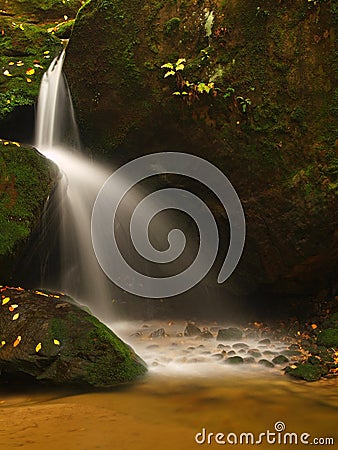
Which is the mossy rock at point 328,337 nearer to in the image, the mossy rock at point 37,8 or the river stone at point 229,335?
the river stone at point 229,335

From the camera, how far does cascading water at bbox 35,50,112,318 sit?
26.7ft

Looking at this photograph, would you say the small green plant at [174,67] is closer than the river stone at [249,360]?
No

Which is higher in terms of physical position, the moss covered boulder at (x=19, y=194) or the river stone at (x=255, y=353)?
the moss covered boulder at (x=19, y=194)

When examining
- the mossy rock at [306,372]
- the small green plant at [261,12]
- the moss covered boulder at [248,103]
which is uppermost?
the small green plant at [261,12]

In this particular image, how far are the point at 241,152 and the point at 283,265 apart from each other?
81.9 inches

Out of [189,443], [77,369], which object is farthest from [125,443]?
[77,369]

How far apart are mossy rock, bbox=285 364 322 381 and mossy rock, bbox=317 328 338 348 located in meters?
1.31

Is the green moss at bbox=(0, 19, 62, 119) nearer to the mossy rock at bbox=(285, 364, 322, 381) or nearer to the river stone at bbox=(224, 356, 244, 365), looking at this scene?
the river stone at bbox=(224, 356, 244, 365)

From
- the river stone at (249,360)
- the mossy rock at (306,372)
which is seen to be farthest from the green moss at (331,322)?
the mossy rock at (306,372)

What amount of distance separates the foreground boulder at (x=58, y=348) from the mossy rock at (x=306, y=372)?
177 cm

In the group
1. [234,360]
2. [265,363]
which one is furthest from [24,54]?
[265,363]

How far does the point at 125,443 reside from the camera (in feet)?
10.2

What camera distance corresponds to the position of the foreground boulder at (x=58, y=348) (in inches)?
182

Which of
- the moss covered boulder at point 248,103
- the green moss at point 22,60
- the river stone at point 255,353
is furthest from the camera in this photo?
the green moss at point 22,60
